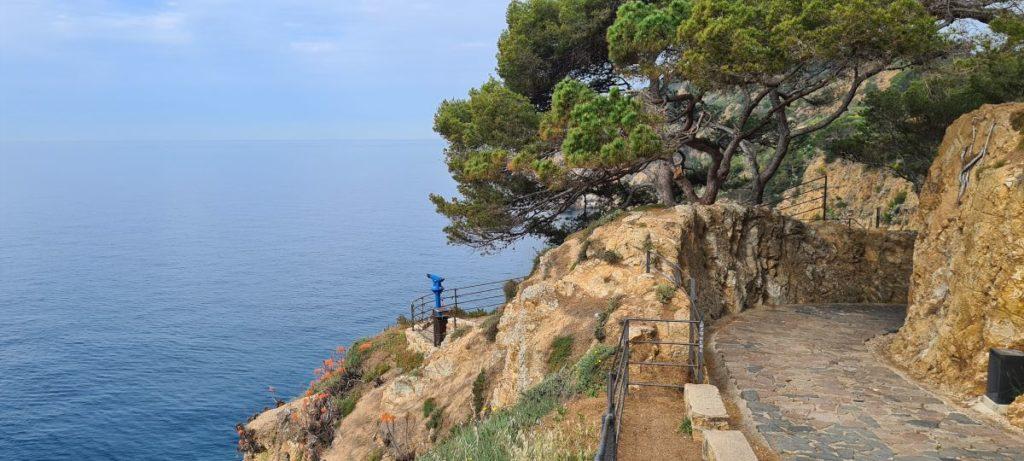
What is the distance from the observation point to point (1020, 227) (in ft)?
34.3

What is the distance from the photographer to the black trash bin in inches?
394

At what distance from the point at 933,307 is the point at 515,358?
27.7 ft

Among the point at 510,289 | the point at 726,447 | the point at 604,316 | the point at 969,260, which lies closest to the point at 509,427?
the point at 726,447

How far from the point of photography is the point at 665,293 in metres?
13.6

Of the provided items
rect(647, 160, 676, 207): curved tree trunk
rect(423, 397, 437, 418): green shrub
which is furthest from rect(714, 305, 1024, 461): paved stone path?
rect(423, 397, 437, 418): green shrub

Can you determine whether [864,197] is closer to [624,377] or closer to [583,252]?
[583,252]

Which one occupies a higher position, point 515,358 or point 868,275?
point 868,275

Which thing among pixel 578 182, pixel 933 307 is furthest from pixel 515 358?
pixel 933 307

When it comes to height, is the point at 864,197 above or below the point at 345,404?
above

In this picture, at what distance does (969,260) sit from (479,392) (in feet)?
35.6

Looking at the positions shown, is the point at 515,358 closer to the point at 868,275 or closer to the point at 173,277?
the point at 868,275

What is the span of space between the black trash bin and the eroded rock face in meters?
0.35

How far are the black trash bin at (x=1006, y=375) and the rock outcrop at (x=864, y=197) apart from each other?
27969 millimetres

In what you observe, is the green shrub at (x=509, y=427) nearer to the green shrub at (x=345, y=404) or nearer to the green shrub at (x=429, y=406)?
the green shrub at (x=429, y=406)
